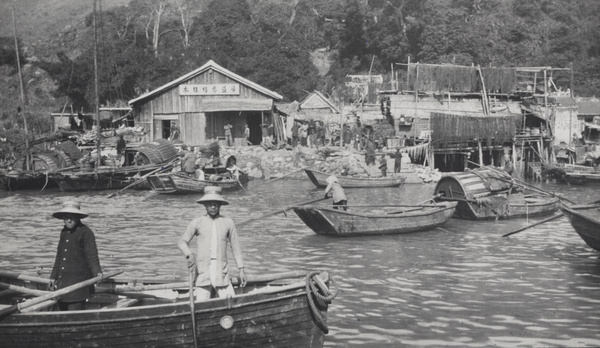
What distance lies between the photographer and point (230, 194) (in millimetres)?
31625

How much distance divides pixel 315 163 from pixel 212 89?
7949 mm

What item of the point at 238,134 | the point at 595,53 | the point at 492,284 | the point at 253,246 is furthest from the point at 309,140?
the point at 595,53

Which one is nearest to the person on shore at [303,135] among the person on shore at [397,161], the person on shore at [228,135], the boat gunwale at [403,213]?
the person on shore at [228,135]

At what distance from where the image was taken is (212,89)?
42.2 metres

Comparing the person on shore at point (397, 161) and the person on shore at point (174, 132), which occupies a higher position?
the person on shore at point (174, 132)

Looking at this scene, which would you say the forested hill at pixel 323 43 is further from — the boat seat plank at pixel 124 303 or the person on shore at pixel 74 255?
the person on shore at pixel 74 255

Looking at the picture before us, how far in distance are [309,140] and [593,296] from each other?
2827 cm

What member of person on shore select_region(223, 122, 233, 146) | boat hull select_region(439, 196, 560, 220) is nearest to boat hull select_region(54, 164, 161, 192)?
person on shore select_region(223, 122, 233, 146)

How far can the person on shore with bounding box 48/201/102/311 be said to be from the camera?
8984mm

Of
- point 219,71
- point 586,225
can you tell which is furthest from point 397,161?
point 586,225

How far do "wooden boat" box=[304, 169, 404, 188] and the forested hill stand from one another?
20540 mm

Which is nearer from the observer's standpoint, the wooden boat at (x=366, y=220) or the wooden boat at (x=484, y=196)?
the wooden boat at (x=366, y=220)

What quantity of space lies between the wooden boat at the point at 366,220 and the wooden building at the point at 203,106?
21349mm

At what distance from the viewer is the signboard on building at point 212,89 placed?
42062mm
